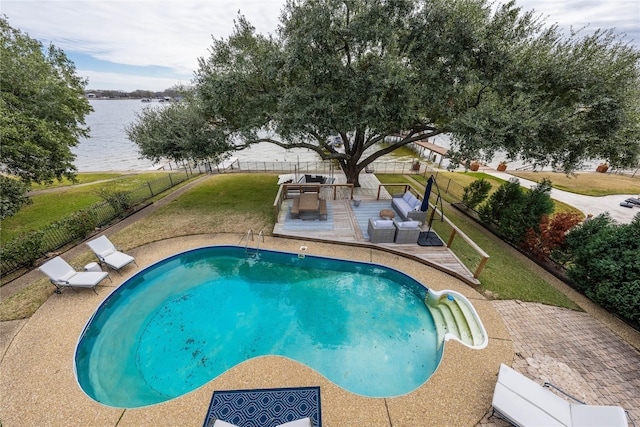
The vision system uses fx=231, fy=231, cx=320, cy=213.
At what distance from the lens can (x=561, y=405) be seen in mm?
4305

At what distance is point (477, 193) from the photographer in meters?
13.3

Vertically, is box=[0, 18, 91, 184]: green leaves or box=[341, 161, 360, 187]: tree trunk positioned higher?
box=[0, 18, 91, 184]: green leaves

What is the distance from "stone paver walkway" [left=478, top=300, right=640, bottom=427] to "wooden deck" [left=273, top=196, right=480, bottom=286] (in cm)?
173

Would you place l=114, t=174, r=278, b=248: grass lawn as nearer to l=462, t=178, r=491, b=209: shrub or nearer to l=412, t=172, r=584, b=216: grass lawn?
l=462, t=178, r=491, b=209: shrub

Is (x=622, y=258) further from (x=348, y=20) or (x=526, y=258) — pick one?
(x=348, y=20)

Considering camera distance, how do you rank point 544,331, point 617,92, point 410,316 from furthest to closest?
point 617,92 < point 410,316 < point 544,331

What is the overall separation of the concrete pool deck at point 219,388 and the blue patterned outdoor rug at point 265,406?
129mm

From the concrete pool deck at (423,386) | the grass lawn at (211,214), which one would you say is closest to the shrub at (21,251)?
the concrete pool deck at (423,386)

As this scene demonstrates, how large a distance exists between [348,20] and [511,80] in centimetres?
689

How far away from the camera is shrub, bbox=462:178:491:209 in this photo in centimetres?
1307

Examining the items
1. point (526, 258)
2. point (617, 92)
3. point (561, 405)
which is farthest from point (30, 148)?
point (617, 92)

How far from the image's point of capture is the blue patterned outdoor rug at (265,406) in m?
4.48

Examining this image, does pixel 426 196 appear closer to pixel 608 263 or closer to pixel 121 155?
pixel 608 263

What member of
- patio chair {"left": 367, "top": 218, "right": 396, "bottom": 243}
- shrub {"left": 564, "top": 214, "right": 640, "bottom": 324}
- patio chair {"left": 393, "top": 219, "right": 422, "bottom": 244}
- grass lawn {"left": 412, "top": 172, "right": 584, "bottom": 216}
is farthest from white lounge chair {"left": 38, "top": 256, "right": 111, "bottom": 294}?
grass lawn {"left": 412, "top": 172, "right": 584, "bottom": 216}
